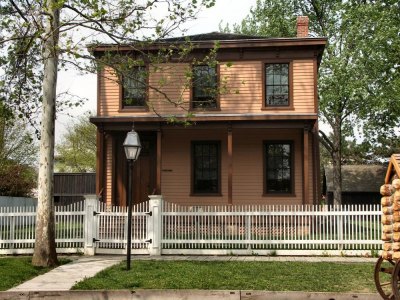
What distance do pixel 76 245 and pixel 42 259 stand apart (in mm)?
2236

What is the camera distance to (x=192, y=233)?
46.0ft

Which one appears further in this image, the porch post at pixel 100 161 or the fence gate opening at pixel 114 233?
the porch post at pixel 100 161

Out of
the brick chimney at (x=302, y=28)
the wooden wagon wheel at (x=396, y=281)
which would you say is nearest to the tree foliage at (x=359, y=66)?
the brick chimney at (x=302, y=28)

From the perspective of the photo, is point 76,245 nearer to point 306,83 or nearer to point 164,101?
point 164,101

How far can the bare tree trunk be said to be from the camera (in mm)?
11906

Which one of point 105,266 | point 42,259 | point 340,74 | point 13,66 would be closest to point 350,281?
point 105,266

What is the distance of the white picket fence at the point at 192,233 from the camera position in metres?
13.6

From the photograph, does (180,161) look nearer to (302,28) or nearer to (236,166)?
(236,166)

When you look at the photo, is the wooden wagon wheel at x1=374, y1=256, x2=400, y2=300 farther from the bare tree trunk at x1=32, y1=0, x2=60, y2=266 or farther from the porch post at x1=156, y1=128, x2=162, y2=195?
the porch post at x1=156, y1=128, x2=162, y2=195

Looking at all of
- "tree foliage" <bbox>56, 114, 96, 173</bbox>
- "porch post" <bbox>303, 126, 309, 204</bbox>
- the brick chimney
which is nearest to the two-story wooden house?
"porch post" <bbox>303, 126, 309, 204</bbox>

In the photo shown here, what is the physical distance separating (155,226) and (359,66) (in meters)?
17.9

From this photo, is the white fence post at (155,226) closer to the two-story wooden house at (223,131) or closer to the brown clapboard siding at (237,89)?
the two-story wooden house at (223,131)

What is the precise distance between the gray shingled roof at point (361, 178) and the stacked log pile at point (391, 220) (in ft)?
109

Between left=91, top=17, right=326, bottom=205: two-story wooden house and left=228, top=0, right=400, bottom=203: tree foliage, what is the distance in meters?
8.19
